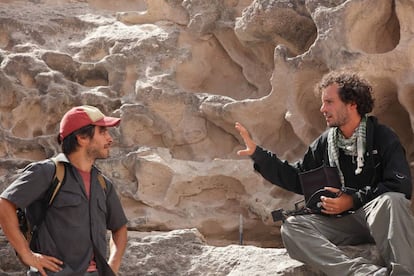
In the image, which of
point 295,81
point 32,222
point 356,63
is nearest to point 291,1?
point 295,81

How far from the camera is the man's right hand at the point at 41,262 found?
2.66 m

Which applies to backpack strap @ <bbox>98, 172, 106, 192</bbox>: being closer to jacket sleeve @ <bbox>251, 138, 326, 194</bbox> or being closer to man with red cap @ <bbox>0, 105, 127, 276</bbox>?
man with red cap @ <bbox>0, 105, 127, 276</bbox>

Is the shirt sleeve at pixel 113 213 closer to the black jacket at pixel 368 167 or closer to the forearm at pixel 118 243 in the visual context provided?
the forearm at pixel 118 243

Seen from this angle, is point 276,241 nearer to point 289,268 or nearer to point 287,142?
point 287,142

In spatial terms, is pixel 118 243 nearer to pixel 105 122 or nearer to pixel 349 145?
pixel 105 122

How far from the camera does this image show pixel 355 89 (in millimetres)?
3605

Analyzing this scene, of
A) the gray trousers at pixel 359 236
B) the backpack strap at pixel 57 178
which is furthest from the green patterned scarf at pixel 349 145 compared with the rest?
the backpack strap at pixel 57 178

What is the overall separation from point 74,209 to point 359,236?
→ 1.52 m

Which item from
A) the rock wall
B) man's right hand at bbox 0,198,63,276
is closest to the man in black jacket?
man's right hand at bbox 0,198,63,276

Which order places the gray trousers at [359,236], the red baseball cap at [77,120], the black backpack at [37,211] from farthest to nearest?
the gray trousers at [359,236] < the red baseball cap at [77,120] < the black backpack at [37,211]

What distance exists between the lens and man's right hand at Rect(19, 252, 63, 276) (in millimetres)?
2664

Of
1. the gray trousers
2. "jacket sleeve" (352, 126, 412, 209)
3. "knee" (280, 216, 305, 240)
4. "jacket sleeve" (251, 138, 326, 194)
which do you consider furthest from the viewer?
"jacket sleeve" (251, 138, 326, 194)

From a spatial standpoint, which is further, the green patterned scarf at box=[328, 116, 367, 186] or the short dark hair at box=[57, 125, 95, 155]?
the green patterned scarf at box=[328, 116, 367, 186]

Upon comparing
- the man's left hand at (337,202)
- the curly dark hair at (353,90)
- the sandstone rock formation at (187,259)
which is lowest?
the sandstone rock formation at (187,259)
